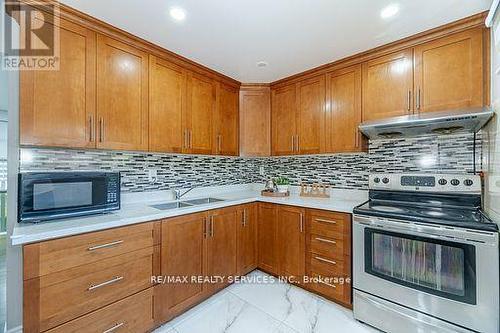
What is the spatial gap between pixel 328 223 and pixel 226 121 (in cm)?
161

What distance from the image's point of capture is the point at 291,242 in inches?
93.2

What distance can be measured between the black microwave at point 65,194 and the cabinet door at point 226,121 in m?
1.19

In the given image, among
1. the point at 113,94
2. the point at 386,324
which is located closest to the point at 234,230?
the point at 386,324

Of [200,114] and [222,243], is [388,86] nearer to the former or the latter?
[200,114]

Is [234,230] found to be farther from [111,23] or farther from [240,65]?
[111,23]

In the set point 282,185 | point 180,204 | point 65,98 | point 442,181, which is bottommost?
point 180,204

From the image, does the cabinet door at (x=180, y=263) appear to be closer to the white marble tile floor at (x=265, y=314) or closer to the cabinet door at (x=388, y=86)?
the white marble tile floor at (x=265, y=314)

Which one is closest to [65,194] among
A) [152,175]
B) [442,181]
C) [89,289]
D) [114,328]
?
[89,289]

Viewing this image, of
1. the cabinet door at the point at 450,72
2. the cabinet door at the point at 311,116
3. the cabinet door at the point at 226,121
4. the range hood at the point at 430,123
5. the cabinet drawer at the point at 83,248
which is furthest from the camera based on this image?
the cabinet door at the point at 226,121

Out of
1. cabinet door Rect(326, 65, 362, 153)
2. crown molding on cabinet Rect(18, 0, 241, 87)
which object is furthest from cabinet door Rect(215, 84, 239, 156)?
cabinet door Rect(326, 65, 362, 153)

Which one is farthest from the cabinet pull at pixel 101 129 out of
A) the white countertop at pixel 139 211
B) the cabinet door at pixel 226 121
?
the cabinet door at pixel 226 121

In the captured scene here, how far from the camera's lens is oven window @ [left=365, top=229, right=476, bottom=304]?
1.42 m

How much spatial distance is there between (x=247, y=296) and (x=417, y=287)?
1411 millimetres

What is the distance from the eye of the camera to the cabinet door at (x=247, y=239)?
247cm
